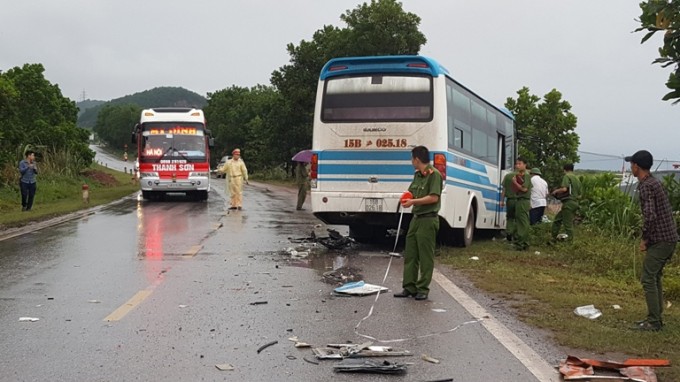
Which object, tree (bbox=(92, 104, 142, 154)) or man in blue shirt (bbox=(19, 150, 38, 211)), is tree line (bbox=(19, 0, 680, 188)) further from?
tree (bbox=(92, 104, 142, 154))

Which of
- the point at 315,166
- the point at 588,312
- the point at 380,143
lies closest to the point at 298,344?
the point at 588,312

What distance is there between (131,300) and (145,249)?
4657 millimetres

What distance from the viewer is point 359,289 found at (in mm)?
8664

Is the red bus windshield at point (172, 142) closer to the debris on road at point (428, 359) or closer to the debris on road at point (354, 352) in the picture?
the debris on road at point (354, 352)

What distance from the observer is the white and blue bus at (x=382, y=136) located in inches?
479

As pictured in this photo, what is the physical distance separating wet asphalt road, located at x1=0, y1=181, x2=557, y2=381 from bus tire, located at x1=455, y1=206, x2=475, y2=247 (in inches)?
64.4

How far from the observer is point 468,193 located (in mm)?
13641

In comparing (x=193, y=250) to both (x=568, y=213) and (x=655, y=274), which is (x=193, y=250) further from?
(x=655, y=274)

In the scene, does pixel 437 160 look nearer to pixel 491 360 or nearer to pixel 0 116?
pixel 491 360

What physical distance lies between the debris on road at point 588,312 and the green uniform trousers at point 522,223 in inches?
227

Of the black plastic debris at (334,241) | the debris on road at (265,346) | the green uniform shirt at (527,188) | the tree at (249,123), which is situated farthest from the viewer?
the tree at (249,123)

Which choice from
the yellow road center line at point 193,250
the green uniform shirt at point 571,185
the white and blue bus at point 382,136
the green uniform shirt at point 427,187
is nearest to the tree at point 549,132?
the green uniform shirt at point 571,185

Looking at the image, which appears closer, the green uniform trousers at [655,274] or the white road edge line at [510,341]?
the white road edge line at [510,341]

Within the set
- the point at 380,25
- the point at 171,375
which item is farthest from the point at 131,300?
the point at 380,25
